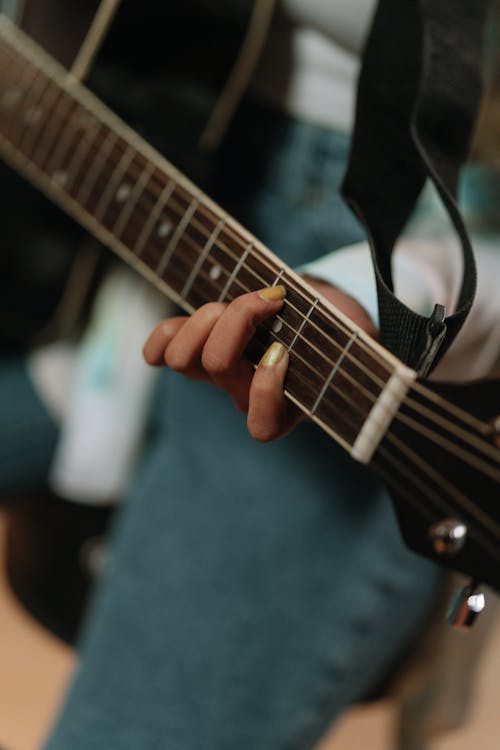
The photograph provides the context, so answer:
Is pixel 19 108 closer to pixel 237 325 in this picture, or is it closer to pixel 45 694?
pixel 237 325

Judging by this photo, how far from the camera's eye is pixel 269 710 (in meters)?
0.54

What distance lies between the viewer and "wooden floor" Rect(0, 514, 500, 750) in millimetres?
553

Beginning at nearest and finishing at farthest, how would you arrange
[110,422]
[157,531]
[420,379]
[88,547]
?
[420,379] < [157,531] < [110,422] < [88,547]

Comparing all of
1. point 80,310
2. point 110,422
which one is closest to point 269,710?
point 110,422

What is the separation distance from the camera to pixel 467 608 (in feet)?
0.95

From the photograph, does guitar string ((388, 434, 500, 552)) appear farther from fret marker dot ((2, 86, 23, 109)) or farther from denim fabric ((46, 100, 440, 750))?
fret marker dot ((2, 86, 23, 109))

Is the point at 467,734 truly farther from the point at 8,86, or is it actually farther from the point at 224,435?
the point at 8,86

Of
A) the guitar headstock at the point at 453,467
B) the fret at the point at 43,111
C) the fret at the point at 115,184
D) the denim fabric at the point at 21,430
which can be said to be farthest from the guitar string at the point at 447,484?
the denim fabric at the point at 21,430

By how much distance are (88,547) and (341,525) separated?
1.54 ft

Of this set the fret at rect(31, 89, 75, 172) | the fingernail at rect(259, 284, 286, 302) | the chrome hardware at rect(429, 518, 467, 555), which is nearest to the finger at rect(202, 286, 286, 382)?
the fingernail at rect(259, 284, 286, 302)

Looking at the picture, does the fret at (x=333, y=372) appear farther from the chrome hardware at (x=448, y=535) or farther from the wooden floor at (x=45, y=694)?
the wooden floor at (x=45, y=694)

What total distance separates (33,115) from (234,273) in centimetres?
24

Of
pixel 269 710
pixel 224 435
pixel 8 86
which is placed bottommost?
pixel 269 710

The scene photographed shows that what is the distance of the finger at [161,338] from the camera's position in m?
0.34
